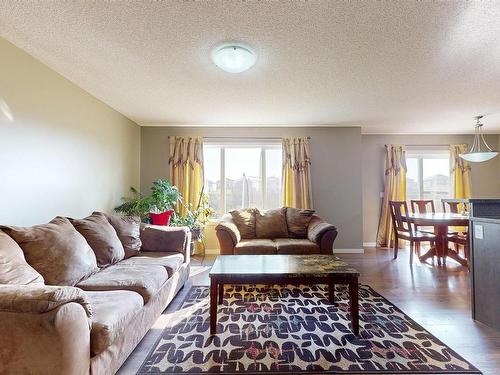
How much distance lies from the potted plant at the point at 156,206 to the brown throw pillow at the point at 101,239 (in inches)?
48.6

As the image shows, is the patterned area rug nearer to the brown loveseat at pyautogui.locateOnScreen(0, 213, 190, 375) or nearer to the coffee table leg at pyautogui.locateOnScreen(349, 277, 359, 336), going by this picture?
the coffee table leg at pyautogui.locateOnScreen(349, 277, 359, 336)

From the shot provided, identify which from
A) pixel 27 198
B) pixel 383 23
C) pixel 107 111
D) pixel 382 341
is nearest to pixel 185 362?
pixel 382 341

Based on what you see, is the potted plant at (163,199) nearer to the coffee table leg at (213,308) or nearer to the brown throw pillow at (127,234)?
the brown throw pillow at (127,234)

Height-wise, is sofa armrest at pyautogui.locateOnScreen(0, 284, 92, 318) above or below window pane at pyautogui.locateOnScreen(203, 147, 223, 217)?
below

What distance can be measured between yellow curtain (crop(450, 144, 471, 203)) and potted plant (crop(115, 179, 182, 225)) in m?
5.77

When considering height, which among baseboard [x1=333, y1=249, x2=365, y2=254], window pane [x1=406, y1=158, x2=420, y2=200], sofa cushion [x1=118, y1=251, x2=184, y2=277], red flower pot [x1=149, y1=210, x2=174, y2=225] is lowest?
baseboard [x1=333, y1=249, x2=365, y2=254]

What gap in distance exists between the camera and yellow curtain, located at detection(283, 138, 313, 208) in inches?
190

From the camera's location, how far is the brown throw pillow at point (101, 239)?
2398 millimetres

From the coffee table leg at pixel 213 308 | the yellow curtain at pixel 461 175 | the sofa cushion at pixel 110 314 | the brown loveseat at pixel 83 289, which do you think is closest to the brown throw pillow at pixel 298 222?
the brown loveseat at pixel 83 289

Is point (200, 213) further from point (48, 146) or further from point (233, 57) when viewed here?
point (233, 57)

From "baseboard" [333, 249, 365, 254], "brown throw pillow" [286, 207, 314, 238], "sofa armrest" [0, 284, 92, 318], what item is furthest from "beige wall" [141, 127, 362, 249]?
"sofa armrest" [0, 284, 92, 318]

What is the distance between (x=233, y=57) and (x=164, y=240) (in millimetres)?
2166

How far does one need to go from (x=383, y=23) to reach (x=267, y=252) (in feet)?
8.74

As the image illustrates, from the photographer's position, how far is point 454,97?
3.43 m
